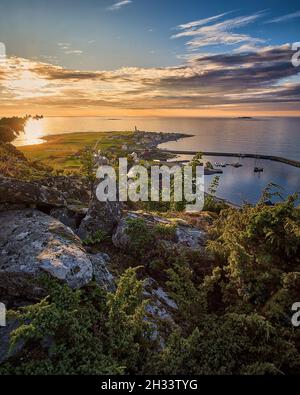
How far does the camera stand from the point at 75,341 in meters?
6.43

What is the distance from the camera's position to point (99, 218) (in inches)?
481

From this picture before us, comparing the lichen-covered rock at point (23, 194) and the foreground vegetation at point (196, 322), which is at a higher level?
the lichen-covered rock at point (23, 194)

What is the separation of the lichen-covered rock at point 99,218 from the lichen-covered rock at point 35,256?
227 centimetres

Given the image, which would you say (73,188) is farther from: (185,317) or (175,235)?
(185,317)

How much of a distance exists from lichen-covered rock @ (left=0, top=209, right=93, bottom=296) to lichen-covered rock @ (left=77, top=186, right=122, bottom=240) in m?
2.27

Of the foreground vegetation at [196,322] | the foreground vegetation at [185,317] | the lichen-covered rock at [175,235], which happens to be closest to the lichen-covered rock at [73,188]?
the lichen-covered rock at [175,235]

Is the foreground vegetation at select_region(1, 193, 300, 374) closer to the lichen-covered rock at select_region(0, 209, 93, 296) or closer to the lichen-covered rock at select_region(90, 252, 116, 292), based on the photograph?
the lichen-covered rock at select_region(0, 209, 93, 296)

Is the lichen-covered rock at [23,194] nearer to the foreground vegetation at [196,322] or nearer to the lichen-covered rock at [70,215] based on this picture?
the lichen-covered rock at [70,215]

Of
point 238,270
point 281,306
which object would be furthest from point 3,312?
point 281,306

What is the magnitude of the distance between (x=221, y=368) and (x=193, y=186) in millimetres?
16961

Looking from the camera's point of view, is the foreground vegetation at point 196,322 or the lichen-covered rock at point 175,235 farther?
the lichen-covered rock at point 175,235

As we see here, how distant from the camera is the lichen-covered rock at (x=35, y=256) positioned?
7559mm
